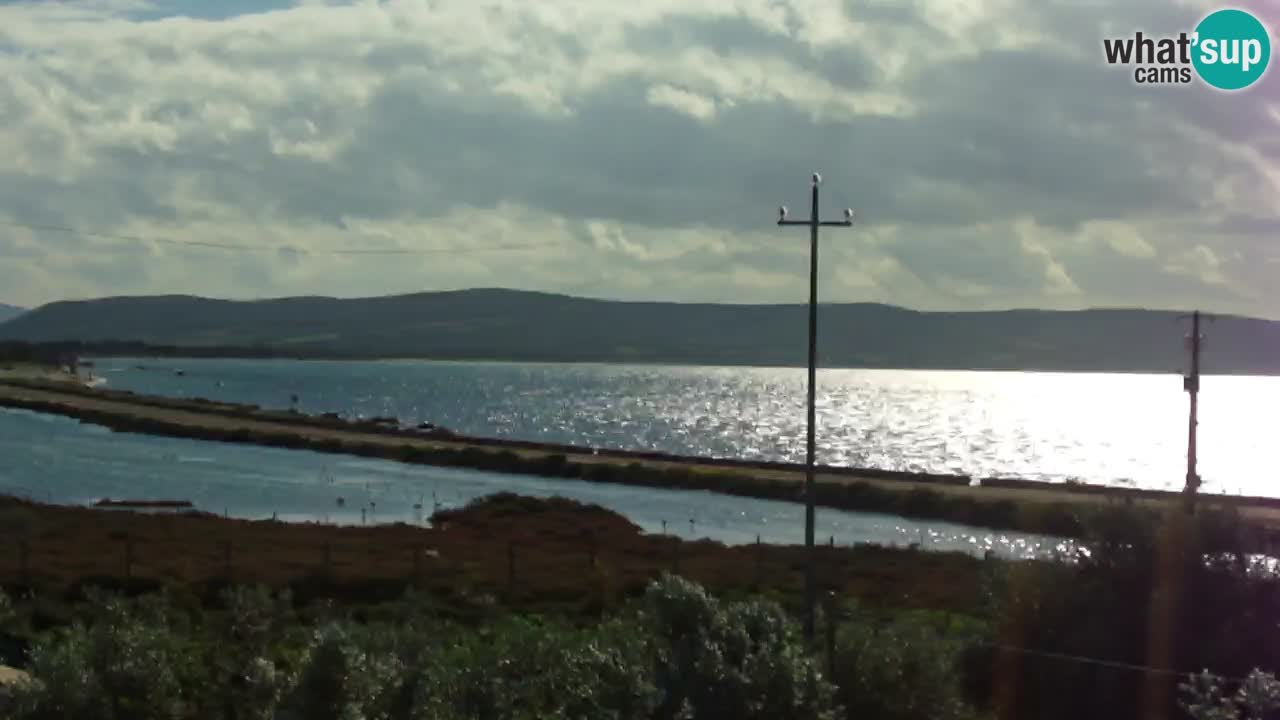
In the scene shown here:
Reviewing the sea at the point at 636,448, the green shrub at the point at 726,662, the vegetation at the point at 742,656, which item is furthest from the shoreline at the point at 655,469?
the green shrub at the point at 726,662

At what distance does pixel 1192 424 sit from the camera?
43219 millimetres

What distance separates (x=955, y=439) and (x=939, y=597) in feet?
424

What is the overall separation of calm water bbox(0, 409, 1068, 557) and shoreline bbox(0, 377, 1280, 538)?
7.57 feet

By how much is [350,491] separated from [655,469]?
25.0 meters

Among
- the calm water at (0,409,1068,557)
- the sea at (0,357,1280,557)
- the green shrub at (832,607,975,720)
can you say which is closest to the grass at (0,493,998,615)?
the sea at (0,357,1280,557)

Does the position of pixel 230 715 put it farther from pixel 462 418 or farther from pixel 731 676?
pixel 462 418

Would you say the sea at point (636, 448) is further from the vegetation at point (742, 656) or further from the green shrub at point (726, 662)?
the green shrub at point (726, 662)

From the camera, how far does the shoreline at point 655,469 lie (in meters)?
81.2

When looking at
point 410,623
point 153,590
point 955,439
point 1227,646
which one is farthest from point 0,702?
point 955,439

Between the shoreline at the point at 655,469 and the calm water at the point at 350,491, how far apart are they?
2308 mm

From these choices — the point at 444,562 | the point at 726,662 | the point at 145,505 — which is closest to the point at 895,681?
the point at 726,662

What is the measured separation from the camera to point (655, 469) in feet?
339

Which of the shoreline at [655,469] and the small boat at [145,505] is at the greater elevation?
the shoreline at [655,469]

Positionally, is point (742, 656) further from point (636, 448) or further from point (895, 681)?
point (636, 448)
